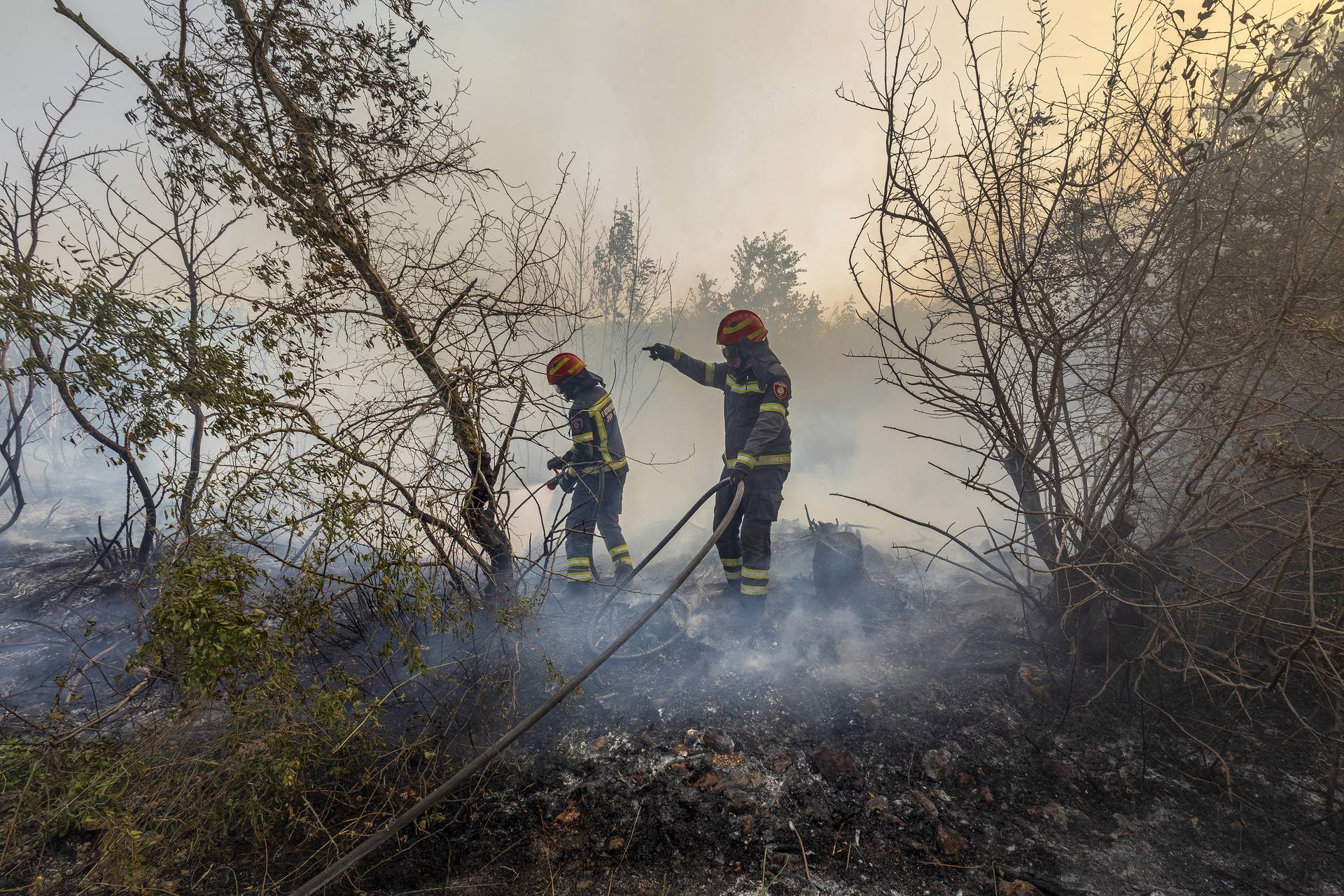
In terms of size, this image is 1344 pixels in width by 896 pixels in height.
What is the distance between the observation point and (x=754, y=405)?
5.29 m

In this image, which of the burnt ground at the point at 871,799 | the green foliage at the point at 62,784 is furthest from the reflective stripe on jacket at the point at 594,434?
the green foliage at the point at 62,784

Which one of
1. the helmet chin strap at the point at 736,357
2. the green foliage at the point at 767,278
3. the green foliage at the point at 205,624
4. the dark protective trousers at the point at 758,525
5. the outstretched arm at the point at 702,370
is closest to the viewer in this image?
the green foliage at the point at 205,624

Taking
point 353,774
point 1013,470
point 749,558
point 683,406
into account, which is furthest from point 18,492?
point 683,406

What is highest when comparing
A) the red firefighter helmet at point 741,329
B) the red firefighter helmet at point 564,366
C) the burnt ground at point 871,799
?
the red firefighter helmet at point 741,329

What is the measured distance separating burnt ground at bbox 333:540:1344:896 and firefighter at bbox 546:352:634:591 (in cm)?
142

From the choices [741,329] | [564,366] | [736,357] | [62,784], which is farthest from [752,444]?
[62,784]

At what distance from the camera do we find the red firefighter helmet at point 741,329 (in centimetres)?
497

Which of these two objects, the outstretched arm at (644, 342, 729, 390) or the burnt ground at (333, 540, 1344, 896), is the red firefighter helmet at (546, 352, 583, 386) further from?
the burnt ground at (333, 540, 1344, 896)

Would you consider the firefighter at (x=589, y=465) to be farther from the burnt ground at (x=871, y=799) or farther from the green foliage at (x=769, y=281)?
the green foliage at (x=769, y=281)

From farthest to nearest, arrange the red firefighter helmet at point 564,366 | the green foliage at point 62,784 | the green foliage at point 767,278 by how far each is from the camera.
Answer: the green foliage at point 767,278 < the red firefighter helmet at point 564,366 < the green foliage at point 62,784

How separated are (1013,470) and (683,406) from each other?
23.6m

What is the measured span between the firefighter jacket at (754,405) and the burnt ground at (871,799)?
6.35ft

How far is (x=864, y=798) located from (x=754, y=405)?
11.2ft

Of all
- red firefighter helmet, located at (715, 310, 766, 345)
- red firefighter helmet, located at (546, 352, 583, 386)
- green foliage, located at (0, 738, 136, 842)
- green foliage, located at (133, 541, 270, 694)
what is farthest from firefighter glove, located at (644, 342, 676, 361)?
green foliage, located at (0, 738, 136, 842)
